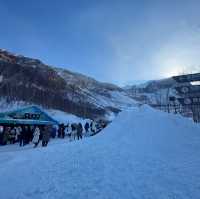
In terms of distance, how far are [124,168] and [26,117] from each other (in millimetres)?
16128

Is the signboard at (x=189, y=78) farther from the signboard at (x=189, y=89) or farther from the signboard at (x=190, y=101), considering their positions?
the signboard at (x=190, y=101)

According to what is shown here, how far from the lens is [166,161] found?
8.05 m

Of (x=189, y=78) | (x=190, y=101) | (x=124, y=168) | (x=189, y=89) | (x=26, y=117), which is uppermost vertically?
(x=189, y=78)

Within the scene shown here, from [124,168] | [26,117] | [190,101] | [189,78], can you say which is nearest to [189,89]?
[190,101]

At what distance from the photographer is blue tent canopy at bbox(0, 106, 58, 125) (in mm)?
20245

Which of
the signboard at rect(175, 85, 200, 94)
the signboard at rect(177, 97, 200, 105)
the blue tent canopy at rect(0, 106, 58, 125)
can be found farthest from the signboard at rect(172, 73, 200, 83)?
the blue tent canopy at rect(0, 106, 58, 125)

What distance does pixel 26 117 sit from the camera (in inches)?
862

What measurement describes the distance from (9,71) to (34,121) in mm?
39461

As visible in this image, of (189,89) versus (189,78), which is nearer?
(189,78)

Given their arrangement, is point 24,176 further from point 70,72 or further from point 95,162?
point 70,72

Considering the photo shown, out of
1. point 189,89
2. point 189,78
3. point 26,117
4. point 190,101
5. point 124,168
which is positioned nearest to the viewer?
point 124,168

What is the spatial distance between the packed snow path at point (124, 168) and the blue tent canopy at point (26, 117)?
1118 centimetres

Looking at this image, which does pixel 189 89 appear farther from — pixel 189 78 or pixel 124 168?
pixel 124 168

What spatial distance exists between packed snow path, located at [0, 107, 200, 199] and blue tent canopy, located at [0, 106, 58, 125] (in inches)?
440
